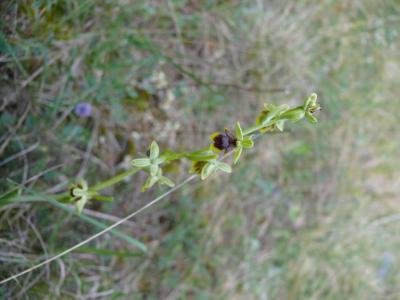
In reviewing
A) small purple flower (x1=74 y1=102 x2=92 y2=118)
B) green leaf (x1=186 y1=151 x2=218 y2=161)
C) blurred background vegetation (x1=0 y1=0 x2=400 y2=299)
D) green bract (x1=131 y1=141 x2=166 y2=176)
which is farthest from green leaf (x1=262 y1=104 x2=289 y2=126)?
small purple flower (x1=74 y1=102 x2=92 y2=118)

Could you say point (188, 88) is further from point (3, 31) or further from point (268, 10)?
point (3, 31)

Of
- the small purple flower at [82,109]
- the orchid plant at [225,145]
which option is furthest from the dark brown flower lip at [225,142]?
the small purple flower at [82,109]

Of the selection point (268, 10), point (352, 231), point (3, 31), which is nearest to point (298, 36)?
point (268, 10)

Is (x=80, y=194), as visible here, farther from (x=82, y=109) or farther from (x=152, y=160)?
(x=82, y=109)

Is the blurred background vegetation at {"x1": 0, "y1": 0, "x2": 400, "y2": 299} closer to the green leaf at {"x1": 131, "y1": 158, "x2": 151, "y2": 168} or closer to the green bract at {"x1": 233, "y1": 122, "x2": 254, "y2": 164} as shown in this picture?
the green leaf at {"x1": 131, "y1": 158, "x2": 151, "y2": 168}

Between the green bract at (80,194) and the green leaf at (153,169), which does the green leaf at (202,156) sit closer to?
the green leaf at (153,169)
